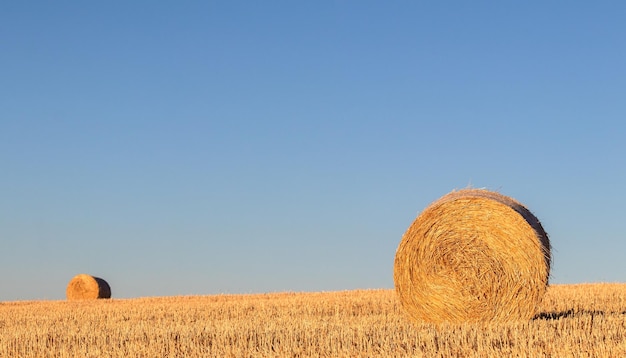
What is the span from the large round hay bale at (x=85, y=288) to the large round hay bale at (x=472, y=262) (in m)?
17.6

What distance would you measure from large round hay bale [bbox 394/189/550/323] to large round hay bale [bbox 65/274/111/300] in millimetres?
17618

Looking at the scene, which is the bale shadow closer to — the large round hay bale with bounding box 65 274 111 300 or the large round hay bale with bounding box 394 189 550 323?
the large round hay bale with bounding box 394 189 550 323

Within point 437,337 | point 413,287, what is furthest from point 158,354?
point 413,287

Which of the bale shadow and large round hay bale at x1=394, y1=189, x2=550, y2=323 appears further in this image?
the bale shadow

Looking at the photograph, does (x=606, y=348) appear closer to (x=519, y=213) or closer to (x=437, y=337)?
(x=437, y=337)

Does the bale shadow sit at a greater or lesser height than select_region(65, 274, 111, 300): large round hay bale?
lesser

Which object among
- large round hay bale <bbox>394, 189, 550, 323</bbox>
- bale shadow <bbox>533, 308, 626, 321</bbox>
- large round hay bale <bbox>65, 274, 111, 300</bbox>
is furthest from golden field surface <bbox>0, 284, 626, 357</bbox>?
large round hay bale <bbox>65, 274, 111, 300</bbox>

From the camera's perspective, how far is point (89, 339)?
38.9 feet

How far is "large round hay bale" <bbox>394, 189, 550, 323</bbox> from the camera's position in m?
13.0

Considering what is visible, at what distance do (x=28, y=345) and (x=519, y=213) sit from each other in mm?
7754

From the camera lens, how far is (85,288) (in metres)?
28.6

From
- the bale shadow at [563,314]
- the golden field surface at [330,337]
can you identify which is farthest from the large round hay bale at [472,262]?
the bale shadow at [563,314]

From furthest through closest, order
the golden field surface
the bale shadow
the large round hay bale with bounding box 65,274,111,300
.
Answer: the large round hay bale with bounding box 65,274,111,300, the bale shadow, the golden field surface

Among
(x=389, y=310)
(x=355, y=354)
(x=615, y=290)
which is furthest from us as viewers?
(x=615, y=290)
